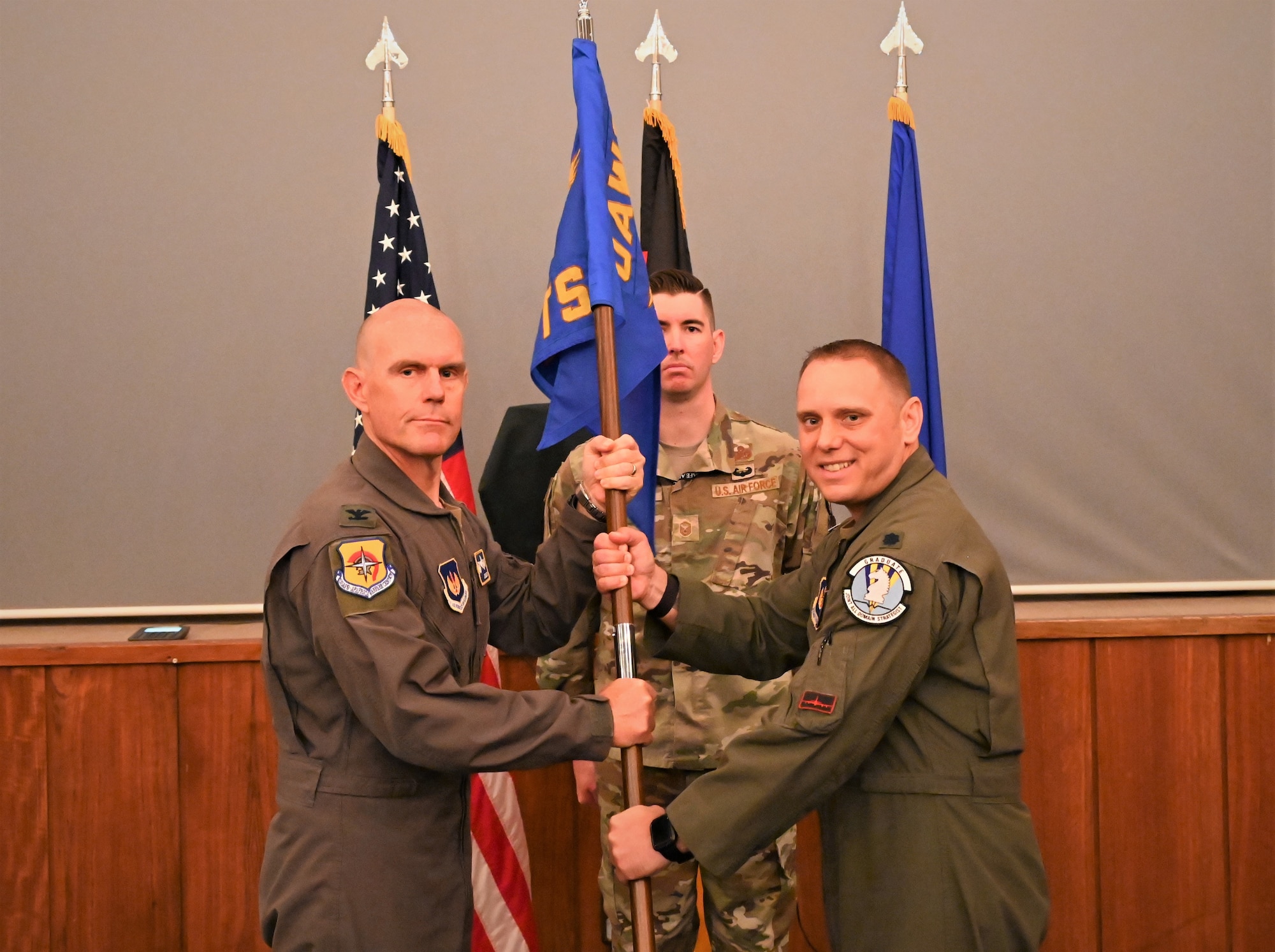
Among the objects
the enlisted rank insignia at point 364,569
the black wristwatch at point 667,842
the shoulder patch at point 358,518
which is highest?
the shoulder patch at point 358,518

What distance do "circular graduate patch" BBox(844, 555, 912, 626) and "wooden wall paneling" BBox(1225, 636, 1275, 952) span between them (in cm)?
173

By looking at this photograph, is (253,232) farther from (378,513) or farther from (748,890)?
(748,890)

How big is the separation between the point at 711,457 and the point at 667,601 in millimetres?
516

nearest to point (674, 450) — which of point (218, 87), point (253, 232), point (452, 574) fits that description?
point (452, 574)

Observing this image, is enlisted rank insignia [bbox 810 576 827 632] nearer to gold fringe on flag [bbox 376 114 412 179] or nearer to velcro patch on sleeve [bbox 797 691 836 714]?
velcro patch on sleeve [bbox 797 691 836 714]

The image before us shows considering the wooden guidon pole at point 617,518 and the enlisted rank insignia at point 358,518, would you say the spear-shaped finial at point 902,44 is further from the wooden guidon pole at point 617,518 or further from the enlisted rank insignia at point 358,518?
the enlisted rank insignia at point 358,518

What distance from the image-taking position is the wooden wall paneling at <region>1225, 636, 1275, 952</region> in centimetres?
284

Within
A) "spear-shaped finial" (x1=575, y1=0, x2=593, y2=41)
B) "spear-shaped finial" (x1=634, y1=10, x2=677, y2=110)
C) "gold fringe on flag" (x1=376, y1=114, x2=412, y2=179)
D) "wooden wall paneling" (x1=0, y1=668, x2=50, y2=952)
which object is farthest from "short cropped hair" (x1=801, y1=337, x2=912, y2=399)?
"wooden wall paneling" (x1=0, y1=668, x2=50, y2=952)

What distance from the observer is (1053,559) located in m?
3.29

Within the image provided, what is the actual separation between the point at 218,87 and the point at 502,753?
2608 millimetres

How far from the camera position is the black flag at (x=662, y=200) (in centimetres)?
311

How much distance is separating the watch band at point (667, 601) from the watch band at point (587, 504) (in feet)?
0.59

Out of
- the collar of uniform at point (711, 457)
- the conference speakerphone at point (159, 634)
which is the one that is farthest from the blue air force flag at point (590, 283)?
the conference speakerphone at point (159, 634)

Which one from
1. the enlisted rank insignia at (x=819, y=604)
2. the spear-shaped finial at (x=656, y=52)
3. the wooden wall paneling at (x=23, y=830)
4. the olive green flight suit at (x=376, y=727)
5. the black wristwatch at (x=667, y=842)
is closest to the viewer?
the olive green flight suit at (x=376, y=727)
